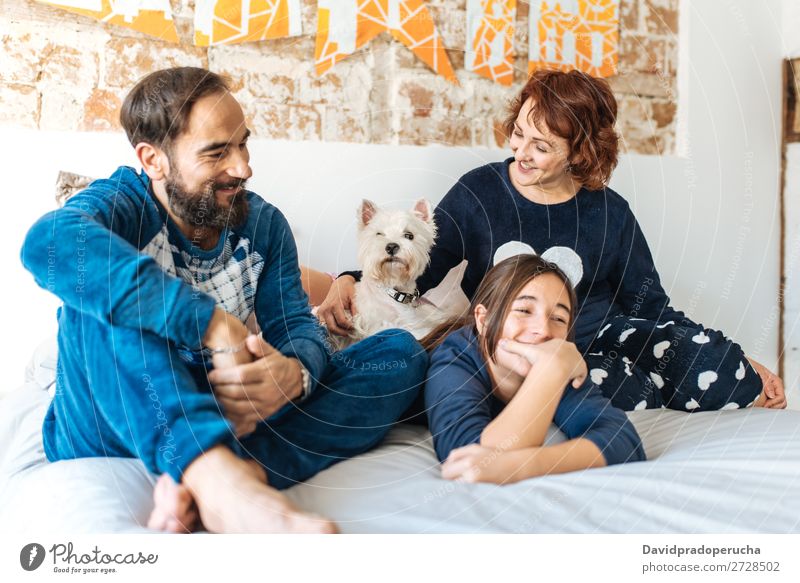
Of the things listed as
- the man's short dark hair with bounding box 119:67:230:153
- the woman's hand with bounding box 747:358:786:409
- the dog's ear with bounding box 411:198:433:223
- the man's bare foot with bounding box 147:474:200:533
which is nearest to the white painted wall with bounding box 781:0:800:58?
the woman's hand with bounding box 747:358:786:409

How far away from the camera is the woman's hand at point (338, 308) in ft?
4.10

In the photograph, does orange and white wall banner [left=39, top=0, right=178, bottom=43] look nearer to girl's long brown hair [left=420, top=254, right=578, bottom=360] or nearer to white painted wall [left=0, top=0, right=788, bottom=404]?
white painted wall [left=0, top=0, right=788, bottom=404]

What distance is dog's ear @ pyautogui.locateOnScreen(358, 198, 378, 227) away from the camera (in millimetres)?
1223

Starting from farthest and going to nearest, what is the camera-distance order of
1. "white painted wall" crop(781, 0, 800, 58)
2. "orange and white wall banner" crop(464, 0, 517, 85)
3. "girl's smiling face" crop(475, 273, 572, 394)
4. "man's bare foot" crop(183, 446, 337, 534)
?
1. "white painted wall" crop(781, 0, 800, 58)
2. "orange and white wall banner" crop(464, 0, 517, 85)
3. "girl's smiling face" crop(475, 273, 572, 394)
4. "man's bare foot" crop(183, 446, 337, 534)

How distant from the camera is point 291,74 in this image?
1.24m

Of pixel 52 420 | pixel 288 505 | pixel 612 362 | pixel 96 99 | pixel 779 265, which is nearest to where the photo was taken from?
pixel 288 505

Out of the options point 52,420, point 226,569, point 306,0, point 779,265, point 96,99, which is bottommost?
point 226,569

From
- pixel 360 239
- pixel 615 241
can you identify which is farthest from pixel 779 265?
pixel 360 239

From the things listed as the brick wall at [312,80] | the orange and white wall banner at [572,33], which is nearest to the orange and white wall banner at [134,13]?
the brick wall at [312,80]

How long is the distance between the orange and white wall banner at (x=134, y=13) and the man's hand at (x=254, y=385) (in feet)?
2.04

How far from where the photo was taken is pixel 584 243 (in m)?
1.28

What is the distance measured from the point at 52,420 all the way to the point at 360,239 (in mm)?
571

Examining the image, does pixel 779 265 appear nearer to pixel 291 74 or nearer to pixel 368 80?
pixel 368 80

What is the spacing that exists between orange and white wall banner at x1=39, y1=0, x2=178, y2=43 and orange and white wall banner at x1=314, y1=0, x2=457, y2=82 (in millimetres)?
259
